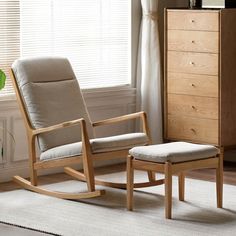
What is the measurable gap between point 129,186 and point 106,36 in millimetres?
2104

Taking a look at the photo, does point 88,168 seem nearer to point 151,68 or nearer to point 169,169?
point 169,169

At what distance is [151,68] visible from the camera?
6840 millimetres

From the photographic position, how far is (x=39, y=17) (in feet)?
20.4

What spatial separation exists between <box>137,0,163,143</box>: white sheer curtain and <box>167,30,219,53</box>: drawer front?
0.24 meters

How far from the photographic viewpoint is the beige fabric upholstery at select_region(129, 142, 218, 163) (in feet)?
15.8

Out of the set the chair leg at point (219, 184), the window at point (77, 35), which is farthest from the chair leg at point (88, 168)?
the window at point (77, 35)

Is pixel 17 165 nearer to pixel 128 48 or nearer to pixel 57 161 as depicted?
pixel 57 161

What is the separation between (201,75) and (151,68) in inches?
22.4

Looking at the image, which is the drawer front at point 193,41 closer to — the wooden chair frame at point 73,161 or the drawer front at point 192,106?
the drawer front at point 192,106

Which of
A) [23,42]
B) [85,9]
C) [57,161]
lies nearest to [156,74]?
[85,9]

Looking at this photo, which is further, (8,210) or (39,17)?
(39,17)

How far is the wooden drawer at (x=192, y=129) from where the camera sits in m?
6.46

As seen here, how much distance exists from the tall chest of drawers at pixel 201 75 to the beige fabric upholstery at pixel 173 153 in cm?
143

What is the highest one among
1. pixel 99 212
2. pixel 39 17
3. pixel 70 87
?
pixel 39 17
